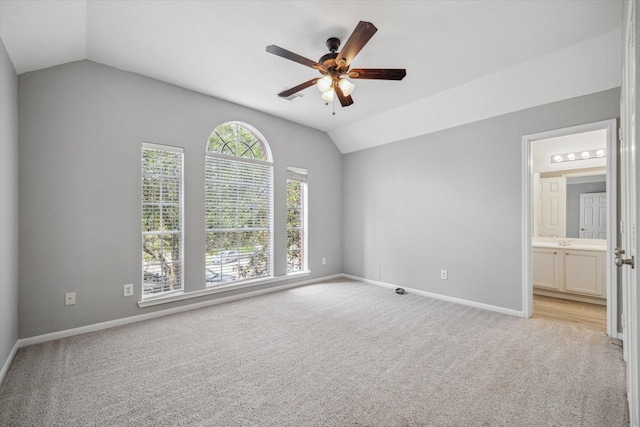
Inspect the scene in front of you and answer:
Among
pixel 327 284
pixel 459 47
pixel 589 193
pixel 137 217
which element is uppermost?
pixel 459 47

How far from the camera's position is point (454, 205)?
406 cm

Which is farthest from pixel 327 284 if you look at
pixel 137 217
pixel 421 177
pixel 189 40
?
pixel 189 40

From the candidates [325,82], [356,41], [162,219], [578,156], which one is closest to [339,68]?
[325,82]

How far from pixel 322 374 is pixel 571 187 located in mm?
4773

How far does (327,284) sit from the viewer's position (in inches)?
199

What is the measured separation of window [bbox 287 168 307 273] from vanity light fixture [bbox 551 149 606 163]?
4.04m

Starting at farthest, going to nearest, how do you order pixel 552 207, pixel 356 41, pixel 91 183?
pixel 552 207, pixel 91 183, pixel 356 41

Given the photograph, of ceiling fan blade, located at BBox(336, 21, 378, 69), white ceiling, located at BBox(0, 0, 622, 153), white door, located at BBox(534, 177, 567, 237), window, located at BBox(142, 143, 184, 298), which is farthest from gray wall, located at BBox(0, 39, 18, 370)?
white door, located at BBox(534, 177, 567, 237)

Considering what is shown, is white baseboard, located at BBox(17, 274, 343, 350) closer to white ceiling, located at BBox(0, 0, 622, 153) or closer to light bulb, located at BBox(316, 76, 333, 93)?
white ceiling, located at BBox(0, 0, 622, 153)

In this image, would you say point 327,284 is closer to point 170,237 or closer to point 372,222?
point 372,222

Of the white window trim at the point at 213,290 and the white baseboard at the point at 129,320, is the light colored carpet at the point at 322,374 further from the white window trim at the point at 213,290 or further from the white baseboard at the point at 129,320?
the white window trim at the point at 213,290

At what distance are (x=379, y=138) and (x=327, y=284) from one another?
2.67 m

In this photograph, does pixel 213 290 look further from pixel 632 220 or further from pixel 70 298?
pixel 632 220

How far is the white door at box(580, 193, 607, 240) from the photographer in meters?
4.07
